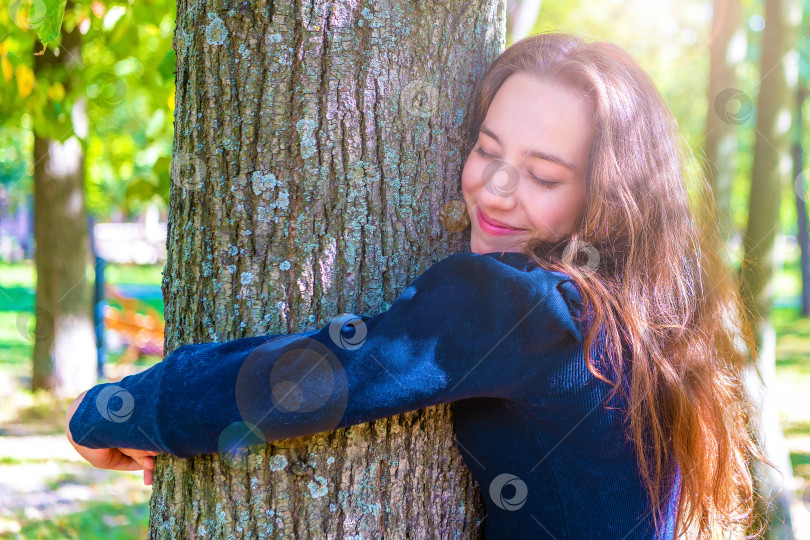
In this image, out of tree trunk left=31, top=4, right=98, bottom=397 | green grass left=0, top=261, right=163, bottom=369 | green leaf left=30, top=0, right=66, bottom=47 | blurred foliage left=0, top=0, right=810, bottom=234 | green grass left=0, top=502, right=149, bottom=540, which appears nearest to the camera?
green leaf left=30, top=0, right=66, bottom=47

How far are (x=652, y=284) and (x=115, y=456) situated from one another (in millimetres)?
1218

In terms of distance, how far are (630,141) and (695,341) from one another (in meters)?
0.48

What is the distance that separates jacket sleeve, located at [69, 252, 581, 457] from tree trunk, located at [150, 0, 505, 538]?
19 centimetres

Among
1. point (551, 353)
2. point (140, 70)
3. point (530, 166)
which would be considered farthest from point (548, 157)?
point (140, 70)

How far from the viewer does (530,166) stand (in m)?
1.64

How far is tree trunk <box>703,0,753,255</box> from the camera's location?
4.68 meters
